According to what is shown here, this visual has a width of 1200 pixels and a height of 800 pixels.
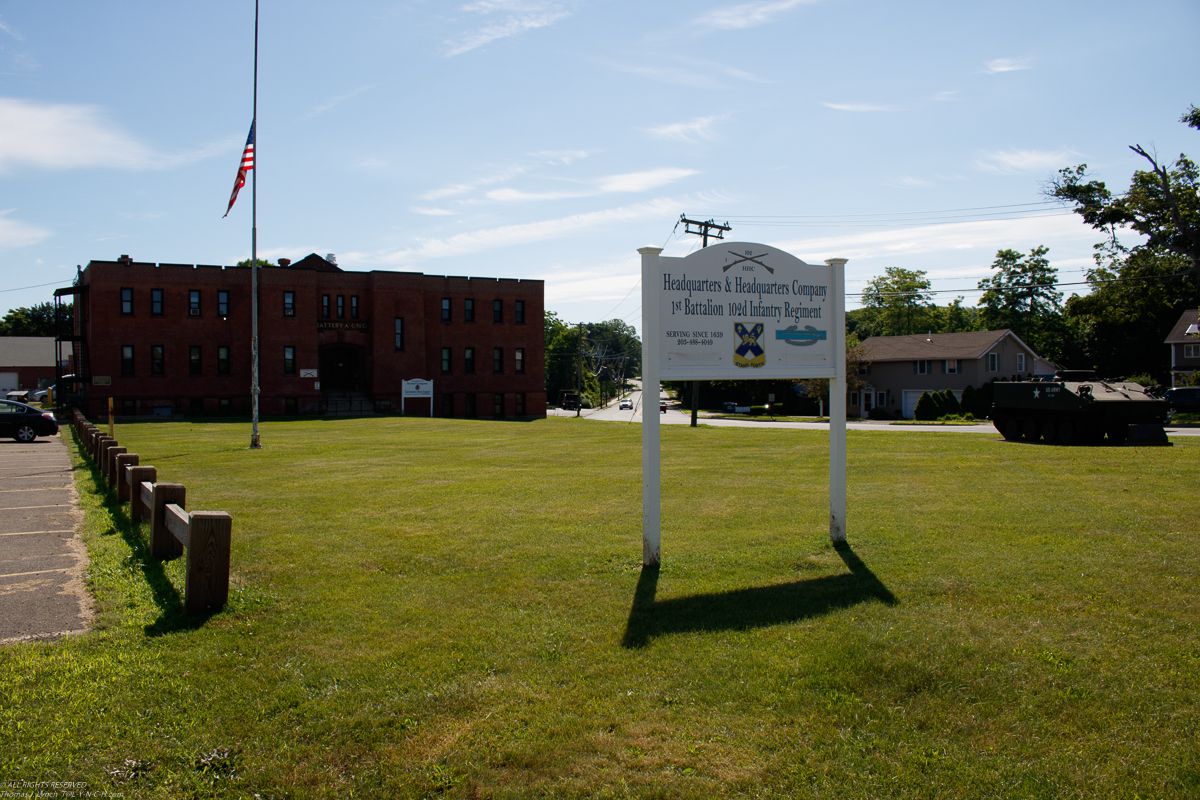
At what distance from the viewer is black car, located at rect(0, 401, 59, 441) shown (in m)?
26.0

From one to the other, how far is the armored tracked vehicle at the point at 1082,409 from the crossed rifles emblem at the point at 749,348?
61.0 feet

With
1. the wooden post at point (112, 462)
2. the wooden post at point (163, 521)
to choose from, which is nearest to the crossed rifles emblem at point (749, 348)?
the wooden post at point (163, 521)

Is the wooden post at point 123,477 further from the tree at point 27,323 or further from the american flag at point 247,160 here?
the tree at point 27,323

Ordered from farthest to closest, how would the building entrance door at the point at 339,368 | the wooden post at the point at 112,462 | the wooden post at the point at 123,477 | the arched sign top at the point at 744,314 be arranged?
1. the building entrance door at the point at 339,368
2. the wooden post at the point at 112,462
3. the wooden post at the point at 123,477
4. the arched sign top at the point at 744,314

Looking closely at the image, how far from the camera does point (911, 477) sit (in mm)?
14680

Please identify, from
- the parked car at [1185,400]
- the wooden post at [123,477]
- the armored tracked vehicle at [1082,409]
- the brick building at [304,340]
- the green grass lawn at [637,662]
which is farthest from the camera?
the brick building at [304,340]

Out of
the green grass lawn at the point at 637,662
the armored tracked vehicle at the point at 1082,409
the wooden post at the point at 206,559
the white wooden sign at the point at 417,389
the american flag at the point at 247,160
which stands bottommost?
the green grass lawn at the point at 637,662

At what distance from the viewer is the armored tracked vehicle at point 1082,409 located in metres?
22.6

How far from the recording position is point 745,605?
21.7 ft

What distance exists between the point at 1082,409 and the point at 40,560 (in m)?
24.5

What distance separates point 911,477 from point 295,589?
37.7 ft

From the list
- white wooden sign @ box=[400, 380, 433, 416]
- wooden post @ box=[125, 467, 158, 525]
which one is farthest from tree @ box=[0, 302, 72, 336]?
wooden post @ box=[125, 467, 158, 525]

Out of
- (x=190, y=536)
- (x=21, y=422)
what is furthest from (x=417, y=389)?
(x=190, y=536)

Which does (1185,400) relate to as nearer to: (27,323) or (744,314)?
(744,314)
